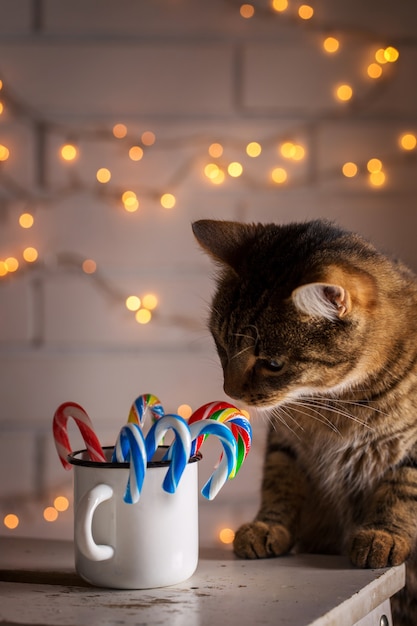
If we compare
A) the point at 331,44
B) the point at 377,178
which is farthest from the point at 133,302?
the point at 331,44

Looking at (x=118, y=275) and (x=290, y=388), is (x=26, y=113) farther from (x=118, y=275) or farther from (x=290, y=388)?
(x=290, y=388)

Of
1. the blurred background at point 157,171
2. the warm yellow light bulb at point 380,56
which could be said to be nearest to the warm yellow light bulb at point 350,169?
the blurred background at point 157,171

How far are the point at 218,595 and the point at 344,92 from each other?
1245 mm

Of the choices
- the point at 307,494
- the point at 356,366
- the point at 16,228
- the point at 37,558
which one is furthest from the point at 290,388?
the point at 16,228

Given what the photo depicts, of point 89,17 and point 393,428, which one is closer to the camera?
point 393,428

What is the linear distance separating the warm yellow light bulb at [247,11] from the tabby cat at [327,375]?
30.0 inches

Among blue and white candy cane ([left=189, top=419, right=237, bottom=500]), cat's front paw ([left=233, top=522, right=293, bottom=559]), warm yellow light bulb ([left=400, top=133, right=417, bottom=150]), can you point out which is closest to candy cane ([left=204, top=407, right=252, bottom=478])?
blue and white candy cane ([left=189, top=419, right=237, bottom=500])

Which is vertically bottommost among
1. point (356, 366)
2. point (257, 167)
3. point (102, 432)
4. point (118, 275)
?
point (102, 432)

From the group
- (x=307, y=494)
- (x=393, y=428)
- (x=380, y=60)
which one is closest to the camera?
(x=393, y=428)

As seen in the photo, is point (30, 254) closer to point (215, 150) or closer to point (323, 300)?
point (215, 150)

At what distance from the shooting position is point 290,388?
3.70 feet

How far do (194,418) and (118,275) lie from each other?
87cm

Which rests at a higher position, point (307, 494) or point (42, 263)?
point (42, 263)

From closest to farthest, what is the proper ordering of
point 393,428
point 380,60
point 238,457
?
point 238,457
point 393,428
point 380,60
